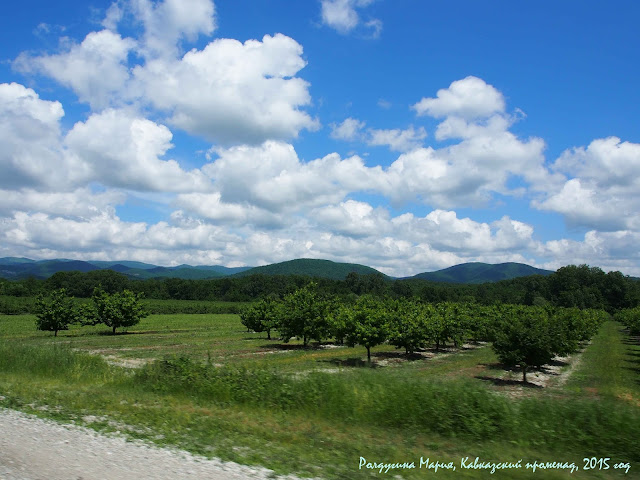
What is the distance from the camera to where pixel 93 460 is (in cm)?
598

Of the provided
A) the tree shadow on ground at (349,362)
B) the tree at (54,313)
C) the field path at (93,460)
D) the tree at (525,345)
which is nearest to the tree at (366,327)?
the tree shadow on ground at (349,362)

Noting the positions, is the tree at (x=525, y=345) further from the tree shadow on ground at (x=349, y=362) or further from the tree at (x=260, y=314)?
the tree at (x=260, y=314)

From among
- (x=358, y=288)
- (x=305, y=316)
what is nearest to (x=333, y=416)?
(x=305, y=316)

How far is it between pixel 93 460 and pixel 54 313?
42.0m

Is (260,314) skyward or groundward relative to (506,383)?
skyward

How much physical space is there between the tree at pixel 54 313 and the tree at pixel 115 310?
137 inches

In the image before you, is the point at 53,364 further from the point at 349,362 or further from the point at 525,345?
the point at 525,345

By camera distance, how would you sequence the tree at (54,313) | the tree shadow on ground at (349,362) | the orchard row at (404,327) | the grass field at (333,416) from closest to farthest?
the grass field at (333,416), the orchard row at (404,327), the tree shadow on ground at (349,362), the tree at (54,313)

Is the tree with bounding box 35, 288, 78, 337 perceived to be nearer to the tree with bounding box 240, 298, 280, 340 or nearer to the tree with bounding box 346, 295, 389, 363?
the tree with bounding box 240, 298, 280, 340

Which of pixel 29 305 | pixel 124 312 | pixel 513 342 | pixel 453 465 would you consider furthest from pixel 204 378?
pixel 29 305

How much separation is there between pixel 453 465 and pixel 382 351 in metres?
A: 31.3

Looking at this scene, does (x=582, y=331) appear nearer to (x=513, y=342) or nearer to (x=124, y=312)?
(x=513, y=342)

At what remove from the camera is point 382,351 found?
3703cm

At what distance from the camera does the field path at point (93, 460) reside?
17.8 ft
